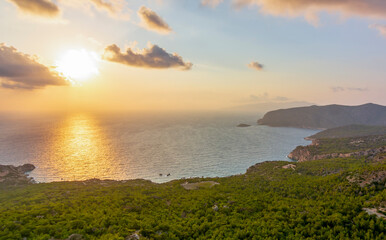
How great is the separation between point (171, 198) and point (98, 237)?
57.5 ft

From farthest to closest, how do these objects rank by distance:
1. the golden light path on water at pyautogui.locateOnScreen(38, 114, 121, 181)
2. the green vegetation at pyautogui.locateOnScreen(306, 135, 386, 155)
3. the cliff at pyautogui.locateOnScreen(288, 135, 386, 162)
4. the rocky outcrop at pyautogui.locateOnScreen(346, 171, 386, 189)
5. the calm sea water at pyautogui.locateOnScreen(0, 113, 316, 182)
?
the green vegetation at pyautogui.locateOnScreen(306, 135, 386, 155)
the cliff at pyautogui.locateOnScreen(288, 135, 386, 162)
the calm sea water at pyautogui.locateOnScreen(0, 113, 316, 182)
the golden light path on water at pyautogui.locateOnScreen(38, 114, 121, 181)
the rocky outcrop at pyautogui.locateOnScreen(346, 171, 386, 189)

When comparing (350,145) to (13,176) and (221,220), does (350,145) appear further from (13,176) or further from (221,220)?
(13,176)

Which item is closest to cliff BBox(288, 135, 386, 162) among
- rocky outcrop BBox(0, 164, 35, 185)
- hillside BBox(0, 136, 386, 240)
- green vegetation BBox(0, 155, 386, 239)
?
hillside BBox(0, 136, 386, 240)

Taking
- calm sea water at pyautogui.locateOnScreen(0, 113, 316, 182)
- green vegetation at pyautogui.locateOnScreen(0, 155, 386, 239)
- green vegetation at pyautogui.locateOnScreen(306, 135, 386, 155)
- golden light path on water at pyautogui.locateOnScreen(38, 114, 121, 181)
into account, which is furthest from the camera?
green vegetation at pyautogui.locateOnScreen(306, 135, 386, 155)

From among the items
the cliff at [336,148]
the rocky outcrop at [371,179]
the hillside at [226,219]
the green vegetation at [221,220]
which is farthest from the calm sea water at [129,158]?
the rocky outcrop at [371,179]

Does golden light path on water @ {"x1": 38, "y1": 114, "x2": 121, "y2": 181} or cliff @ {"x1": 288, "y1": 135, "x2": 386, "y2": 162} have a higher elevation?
cliff @ {"x1": 288, "y1": 135, "x2": 386, "y2": 162}

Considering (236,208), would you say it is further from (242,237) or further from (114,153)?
(114,153)

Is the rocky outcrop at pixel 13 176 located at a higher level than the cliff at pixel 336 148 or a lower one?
lower

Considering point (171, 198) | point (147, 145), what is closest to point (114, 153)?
point (147, 145)

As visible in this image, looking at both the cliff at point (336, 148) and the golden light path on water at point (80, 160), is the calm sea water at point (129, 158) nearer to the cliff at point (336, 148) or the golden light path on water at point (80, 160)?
the golden light path on water at point (80, 160)

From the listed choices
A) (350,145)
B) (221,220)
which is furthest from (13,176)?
(350,145)

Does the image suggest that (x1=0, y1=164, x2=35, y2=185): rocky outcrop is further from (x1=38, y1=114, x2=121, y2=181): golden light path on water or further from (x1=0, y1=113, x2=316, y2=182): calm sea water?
(x1=38, y1=114, x2=121, y2=181): golden light path on water

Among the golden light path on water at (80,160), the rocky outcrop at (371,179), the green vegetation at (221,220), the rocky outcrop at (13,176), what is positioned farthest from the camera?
the golden light path on water at (80,160)

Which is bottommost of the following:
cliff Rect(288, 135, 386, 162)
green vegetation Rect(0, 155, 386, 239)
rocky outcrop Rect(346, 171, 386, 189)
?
cliff Rect(288, 135, 386, 162)
